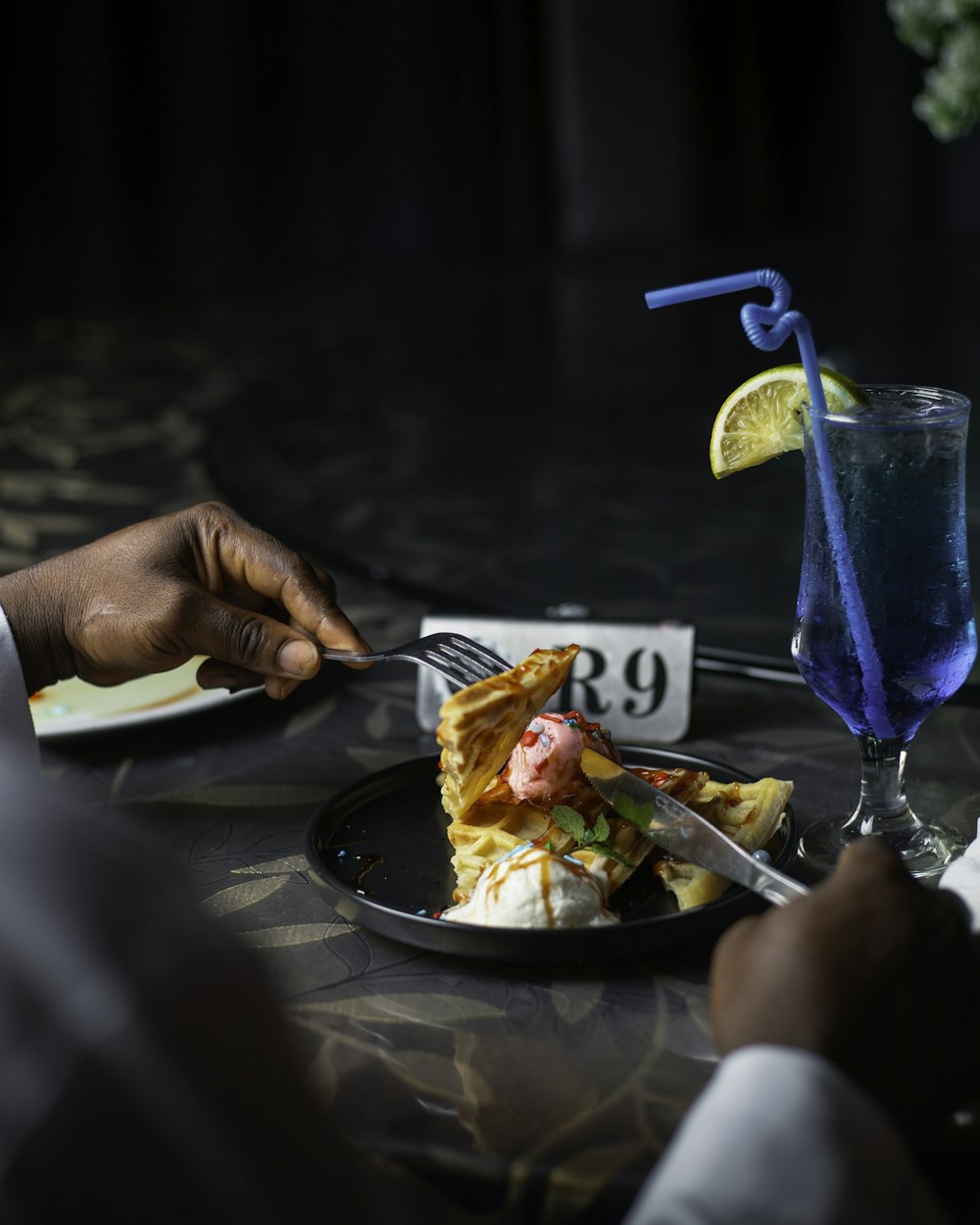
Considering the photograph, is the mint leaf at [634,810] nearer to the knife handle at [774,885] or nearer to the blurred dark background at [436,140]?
the knife handle at [774,885]

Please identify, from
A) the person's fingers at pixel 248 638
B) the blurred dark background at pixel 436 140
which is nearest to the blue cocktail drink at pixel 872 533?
the person's fingers at pixel 248 638

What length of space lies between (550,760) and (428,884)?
0.44 ft

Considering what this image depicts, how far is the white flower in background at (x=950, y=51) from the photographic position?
6.36 ft

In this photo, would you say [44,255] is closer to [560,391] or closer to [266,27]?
[266,27]

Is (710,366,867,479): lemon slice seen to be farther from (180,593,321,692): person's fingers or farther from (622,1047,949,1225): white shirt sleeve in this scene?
(622,1047,949,1225): white shirt sleeve

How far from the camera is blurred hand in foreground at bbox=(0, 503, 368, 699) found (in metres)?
1.23

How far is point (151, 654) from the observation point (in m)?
1.29

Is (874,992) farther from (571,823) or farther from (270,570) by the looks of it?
(270,570)

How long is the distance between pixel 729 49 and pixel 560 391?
173 inches

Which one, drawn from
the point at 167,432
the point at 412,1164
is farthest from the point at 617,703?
the point at 167,432

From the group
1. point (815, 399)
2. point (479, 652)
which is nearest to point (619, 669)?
point (479, 652)

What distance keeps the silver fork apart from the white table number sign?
0.58 ft

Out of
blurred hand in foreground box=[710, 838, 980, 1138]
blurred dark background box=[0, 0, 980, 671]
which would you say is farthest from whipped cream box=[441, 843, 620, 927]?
blurred dark background box=[0, 0, 980, 671]

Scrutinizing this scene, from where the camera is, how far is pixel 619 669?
1.39 m
